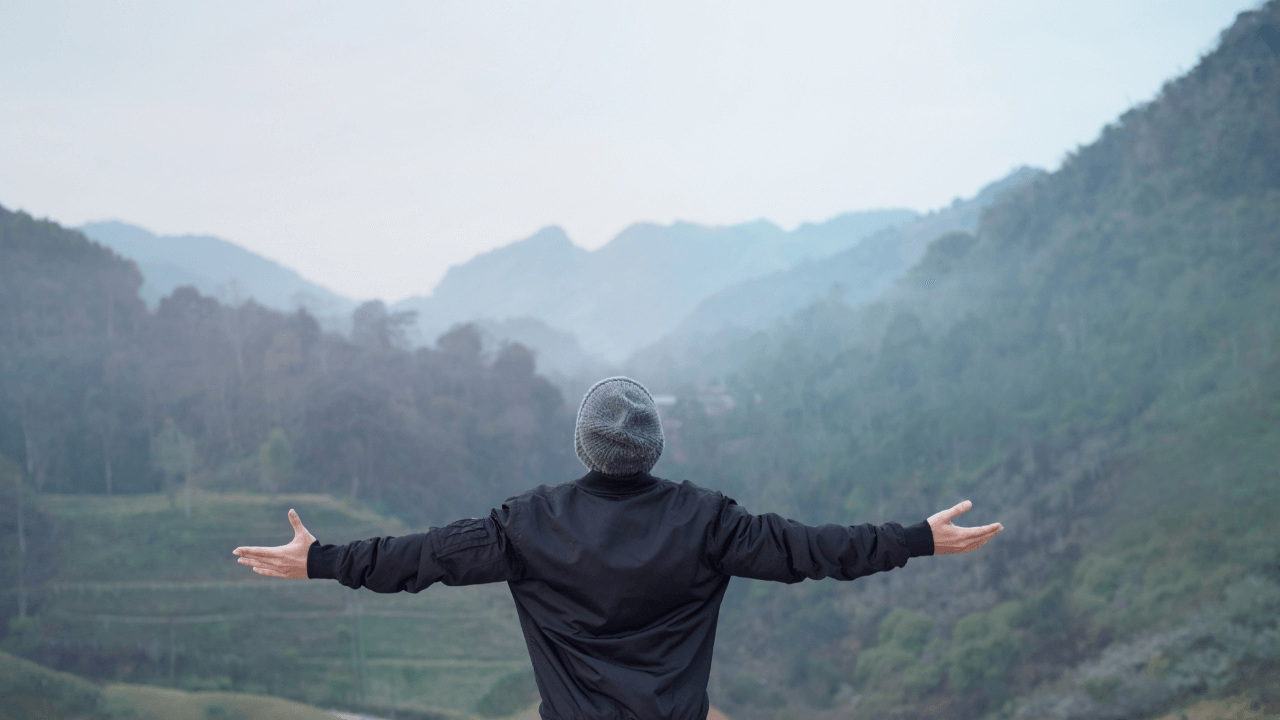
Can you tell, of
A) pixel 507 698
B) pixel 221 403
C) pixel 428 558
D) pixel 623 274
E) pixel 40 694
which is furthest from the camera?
pixel 623 274

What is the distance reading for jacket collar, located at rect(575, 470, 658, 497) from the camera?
174 centimetres

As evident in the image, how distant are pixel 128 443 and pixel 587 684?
1791 centimetres

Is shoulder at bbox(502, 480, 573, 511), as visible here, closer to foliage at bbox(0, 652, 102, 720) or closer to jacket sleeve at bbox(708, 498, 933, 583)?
jacket sleeve at bbox(708, 498, 933, 583)

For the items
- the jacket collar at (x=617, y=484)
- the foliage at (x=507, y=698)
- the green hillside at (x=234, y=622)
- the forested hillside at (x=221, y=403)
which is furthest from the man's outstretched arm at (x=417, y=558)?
the forested hillside at (x=221, y=403)

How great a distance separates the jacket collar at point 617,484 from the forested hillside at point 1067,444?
13.2 metres

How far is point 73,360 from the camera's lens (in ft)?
54.0

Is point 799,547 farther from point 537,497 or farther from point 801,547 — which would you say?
point 537,497

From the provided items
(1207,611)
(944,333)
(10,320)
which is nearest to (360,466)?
(10,320)

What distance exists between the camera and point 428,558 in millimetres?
1682

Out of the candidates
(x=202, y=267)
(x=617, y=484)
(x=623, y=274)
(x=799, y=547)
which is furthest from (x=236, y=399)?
(x=623, y=274)

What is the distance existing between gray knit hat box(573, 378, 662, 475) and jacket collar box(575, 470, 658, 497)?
0.02 m

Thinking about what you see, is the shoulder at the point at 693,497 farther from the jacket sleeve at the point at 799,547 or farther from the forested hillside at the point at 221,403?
the forested hillside at the point at 221,403


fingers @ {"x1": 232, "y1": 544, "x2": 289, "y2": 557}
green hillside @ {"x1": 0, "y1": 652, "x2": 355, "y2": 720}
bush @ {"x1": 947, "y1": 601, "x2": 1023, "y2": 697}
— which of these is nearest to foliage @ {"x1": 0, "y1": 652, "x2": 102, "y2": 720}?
green hillside @ {"x1": 0, "y1": 652, "x2": 355, "y2": 720}

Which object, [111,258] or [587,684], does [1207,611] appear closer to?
[587,684]
